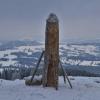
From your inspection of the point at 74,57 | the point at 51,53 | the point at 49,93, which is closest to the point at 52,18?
the point at 51,53

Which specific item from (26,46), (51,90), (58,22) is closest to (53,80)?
(51,90)

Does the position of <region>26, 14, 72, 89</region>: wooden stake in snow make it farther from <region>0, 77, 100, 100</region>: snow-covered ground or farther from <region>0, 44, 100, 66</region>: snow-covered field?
<region>0, 44, 100, 66</region>: snow-covered field

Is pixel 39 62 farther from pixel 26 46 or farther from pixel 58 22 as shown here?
pixel 26 46

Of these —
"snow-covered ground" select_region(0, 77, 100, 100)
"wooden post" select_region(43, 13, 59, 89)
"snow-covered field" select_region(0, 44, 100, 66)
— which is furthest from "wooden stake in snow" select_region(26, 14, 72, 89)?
"snow-covered field" select_region(0, 44, 100, 66)

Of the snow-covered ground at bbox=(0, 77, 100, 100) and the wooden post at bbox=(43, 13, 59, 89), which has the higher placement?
the wooden post at bbox=(43, 13, 59, 89)

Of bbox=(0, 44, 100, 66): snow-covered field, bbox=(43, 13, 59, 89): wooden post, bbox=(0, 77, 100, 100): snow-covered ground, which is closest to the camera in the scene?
bbox=(0, 77, 100, 100): snow-covered ground

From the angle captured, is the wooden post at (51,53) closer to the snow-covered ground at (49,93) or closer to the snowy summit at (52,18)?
the snowy summit at (52,18)

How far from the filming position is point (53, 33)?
23203 mm

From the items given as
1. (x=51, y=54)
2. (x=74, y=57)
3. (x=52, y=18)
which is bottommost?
(x=74, y=57)

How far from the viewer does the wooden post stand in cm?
2319

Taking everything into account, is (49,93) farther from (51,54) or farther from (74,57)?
(74,57)

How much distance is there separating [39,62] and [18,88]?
99.6 inches

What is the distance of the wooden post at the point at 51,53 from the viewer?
23.2 metres

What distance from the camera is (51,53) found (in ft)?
76.5
